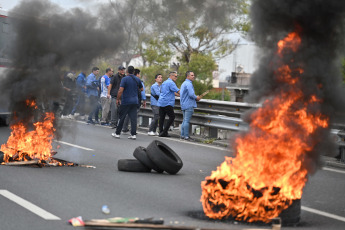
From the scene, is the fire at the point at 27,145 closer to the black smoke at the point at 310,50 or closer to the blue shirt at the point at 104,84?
the black smoke at the point at 310,50

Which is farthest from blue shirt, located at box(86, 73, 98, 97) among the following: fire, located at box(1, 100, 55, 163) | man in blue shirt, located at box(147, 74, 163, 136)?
fire, located at box(1, 100, 55, 163)

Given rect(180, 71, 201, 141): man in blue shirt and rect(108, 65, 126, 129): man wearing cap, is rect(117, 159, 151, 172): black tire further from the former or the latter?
rect(108, 65, 126, 129): man wearing cap

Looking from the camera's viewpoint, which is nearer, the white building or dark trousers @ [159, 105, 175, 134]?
the white building

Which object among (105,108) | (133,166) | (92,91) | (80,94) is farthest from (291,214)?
(92,91)

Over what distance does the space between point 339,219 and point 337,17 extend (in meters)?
2.44

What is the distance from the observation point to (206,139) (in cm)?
1672

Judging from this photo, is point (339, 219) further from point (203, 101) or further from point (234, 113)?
point (203, 101)

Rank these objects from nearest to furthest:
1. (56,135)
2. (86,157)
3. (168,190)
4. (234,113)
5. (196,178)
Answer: (168,190) → (196,178) → (56,135) → (86,157) → (234,113)

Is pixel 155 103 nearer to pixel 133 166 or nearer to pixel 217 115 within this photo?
pixel 217 115

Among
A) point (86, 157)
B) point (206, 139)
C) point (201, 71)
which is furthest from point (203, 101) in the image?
point (201, 71)

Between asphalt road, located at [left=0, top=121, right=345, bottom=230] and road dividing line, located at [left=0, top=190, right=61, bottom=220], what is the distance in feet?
0.04

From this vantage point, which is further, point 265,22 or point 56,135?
point 56,135

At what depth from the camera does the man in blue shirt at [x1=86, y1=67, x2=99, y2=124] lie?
796 inches

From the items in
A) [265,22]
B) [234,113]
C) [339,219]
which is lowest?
[339,219]
